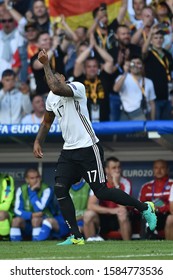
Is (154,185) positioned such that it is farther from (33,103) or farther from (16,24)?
(16,24)

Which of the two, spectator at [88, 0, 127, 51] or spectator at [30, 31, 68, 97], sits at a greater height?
Result: spectator at [88, 0, 127, 51]

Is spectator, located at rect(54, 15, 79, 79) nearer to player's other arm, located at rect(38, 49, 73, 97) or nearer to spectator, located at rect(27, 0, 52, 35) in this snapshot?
spectator, located at rect(27, 0, 52, 35)

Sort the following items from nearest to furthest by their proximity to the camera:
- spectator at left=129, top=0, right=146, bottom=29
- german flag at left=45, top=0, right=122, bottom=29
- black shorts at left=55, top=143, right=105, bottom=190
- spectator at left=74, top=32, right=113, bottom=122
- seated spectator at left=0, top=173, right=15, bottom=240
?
1. black shorts at left=55, top=143, right=105, bottom=190
2. seated spectator at left=0, top=173, right=15, bottom=240
3. spectator at left=74, top=32, right=113, bottom=122
4. spectator at left=129, top=0, right=146, bottom=29
5. german flag at left=45, top=0, right=122, bottom=29

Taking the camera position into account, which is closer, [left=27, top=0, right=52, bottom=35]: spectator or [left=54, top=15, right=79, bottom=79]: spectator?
[left=54, top=15, right=79, bottom=79]: spectator

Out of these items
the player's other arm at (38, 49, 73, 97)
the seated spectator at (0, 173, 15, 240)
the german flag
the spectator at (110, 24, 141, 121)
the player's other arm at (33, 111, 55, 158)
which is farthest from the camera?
the german flag

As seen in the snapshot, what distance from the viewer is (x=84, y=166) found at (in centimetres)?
1032

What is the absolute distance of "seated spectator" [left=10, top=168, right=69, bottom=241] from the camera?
46.0ft

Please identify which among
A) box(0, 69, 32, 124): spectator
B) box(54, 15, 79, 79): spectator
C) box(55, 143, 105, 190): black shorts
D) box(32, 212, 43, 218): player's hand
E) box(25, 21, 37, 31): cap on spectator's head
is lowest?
box(32, 212, 43, 218): player's hand

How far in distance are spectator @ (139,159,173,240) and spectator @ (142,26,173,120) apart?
2.97 ft

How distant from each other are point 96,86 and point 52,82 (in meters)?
4.60

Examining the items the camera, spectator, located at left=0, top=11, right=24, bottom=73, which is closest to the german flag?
the camera

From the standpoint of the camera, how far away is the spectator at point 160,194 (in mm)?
13766

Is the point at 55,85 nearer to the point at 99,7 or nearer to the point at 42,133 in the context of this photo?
the point at 42,133
